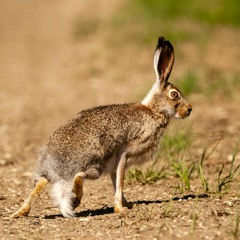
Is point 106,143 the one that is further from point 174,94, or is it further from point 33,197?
point 174,94

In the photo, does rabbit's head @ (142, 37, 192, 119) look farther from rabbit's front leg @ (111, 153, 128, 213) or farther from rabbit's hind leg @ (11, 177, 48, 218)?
rabbit's hind leg @ (11, 177, 48, 218)

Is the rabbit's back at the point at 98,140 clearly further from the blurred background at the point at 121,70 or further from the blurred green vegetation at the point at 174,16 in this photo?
the blurred green vegetation at the point at 174,16

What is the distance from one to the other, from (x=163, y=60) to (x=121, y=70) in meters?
7.71

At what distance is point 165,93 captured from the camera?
656 centimetres

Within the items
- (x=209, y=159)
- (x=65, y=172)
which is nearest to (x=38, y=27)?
(x=209, y=159)

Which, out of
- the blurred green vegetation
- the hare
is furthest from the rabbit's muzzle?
the blurred green vegetation

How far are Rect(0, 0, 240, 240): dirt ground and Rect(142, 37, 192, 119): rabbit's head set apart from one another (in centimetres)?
79

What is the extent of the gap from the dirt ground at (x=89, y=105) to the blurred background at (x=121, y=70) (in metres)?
0.03

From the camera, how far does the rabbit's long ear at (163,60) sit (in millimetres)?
Result: 6449

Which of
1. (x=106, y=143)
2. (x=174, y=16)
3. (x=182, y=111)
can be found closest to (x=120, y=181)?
(x=106, y=143)

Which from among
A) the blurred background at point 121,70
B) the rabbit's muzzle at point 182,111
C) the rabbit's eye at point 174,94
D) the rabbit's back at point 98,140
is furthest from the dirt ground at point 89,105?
the rabbit's eye at point 174,94

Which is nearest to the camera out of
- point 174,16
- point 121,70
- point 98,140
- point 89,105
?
point 98,140

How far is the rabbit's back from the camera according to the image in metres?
5.39

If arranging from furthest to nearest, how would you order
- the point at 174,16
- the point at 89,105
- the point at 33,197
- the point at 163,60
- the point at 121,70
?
the point at 174,16, the point at 121,70, the point at 89,105, the point at 163,60, the point at 33,197
